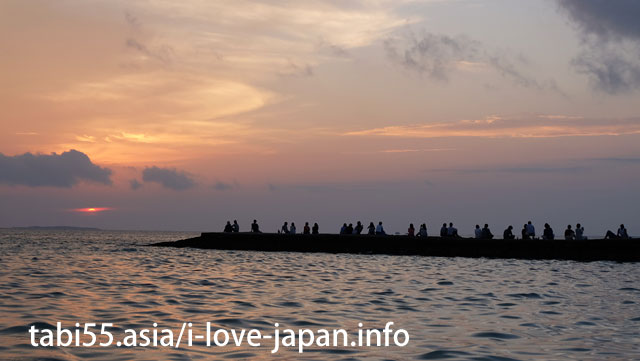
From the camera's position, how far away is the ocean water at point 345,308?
40.5 ft

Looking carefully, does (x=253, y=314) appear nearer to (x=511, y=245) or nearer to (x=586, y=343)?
(x=586, y=343)

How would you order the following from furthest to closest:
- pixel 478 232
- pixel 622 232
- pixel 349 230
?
pixel 349 230, pixel 478 232, pixel 622 232

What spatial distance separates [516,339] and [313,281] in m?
13.1

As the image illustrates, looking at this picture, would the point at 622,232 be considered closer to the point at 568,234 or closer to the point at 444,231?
the point at 568,234

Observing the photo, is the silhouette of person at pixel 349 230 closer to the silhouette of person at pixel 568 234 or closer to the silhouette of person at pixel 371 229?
the silhouette of person at pixel 371 229

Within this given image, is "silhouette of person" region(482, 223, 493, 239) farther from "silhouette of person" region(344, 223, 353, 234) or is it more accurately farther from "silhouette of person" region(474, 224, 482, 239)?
"silhouette of person" region(344, 223, 353, 234)

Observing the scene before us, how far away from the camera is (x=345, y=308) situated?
18.4 meters

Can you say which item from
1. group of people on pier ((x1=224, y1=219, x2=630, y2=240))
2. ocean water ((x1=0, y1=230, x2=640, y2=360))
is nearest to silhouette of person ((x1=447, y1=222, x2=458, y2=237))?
group of people on pier ((x1=224, y1=219, x2=630, y2=240))

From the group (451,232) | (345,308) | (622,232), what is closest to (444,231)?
(451,232)

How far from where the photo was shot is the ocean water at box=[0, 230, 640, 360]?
12.3 meters

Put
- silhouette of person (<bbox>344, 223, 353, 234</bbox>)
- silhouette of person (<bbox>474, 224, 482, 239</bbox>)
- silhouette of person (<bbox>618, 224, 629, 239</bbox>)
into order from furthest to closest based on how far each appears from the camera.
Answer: silhouette of person (<bbox>344, 223, 353, 234</bbox>), silhouette of person (<bbox>474, 224, 482, 239</bbox>), silhouette of person (<bbox>618, 224, 629, 239</bbox>)

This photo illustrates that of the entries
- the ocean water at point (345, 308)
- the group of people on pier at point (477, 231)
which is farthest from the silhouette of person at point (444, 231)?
the ocean water at point (345, 308)

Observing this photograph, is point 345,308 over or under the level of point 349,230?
under

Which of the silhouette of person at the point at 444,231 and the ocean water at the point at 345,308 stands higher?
the silhouette of person at the point at 444,231
